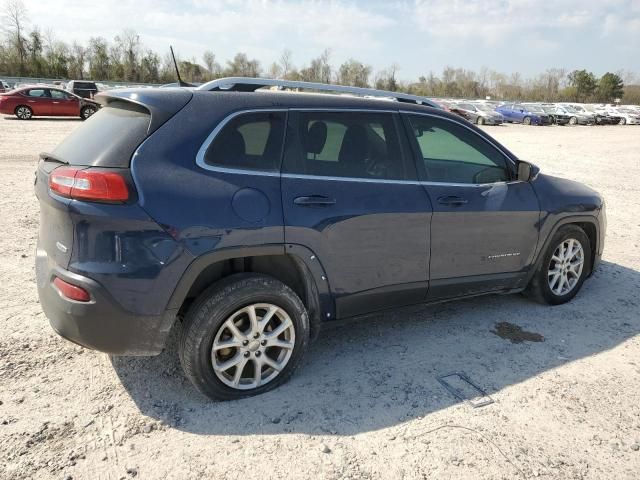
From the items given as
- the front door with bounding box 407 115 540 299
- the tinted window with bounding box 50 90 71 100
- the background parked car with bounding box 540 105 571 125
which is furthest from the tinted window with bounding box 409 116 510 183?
the background parked car with bounding box 540 105 571 125

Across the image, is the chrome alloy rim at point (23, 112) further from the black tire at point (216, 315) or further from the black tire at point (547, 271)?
the black tire at point (547, 271)

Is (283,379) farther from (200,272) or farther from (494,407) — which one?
(494,407)

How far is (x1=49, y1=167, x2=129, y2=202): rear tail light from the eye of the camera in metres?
2.64

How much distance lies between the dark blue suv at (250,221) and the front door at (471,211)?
2 centimetres

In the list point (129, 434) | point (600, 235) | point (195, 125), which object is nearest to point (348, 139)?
point (195, 125)

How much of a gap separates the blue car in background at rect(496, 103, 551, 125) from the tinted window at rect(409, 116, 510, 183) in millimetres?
40122

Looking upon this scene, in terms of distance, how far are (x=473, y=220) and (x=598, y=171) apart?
11.7 metres

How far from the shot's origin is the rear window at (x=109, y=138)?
276 cm

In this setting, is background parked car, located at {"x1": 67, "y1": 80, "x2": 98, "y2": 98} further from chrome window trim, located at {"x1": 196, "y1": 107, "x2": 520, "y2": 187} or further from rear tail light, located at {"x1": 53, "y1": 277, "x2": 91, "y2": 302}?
rear tail light, located at {"x1": 53, "y1": 277, "x2": 91, "y2": 302}

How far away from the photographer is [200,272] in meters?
2.87

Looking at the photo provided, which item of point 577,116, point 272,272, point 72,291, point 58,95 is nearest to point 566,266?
point 272,272

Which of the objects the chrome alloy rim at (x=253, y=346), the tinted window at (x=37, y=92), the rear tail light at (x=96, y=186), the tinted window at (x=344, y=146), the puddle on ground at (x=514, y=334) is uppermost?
the tinted window at (x=37, y=92)

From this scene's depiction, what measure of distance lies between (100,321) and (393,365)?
1.94m

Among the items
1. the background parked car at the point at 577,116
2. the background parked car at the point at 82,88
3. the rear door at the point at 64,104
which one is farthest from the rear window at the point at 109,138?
the background parked car at the point at 577,116
